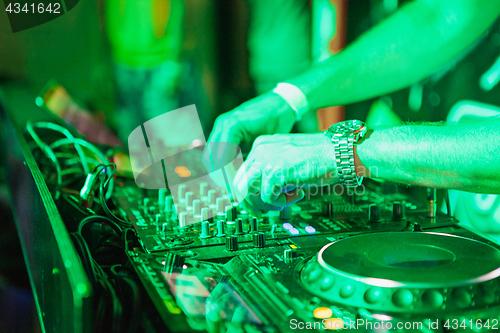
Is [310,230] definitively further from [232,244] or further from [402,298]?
[402,298]

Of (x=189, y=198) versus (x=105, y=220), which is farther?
(x=189, y=198)

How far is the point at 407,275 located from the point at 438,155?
321mm

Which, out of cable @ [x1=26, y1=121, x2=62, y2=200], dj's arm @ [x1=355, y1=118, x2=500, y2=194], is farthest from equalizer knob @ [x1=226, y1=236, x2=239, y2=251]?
cable @ [x1=26, y1=121, x2=62, y2=200]

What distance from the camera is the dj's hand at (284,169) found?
3.45 feet

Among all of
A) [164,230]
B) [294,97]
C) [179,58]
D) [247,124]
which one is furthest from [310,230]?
[179,58]

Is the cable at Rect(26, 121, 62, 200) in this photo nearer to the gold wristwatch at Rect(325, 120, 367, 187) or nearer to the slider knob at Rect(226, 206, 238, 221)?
the slider knob at Rect(226, 206, 238, 221)

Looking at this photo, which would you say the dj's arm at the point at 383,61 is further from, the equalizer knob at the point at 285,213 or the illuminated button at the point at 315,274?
the illuminated button at the point at 315,274

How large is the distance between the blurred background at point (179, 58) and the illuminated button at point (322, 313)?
3.75ft

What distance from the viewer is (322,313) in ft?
2.15

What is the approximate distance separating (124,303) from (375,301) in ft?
1.32

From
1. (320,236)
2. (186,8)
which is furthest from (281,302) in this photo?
(186,8)

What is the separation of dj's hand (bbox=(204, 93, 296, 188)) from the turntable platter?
681 millimetres

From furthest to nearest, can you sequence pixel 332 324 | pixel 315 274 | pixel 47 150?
pixel 47 150 < pixel 315 274 < pixel 332 324

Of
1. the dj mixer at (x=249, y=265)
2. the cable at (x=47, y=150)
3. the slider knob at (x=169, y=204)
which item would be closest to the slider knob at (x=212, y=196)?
the dj mixer at (x=249, y=265)
